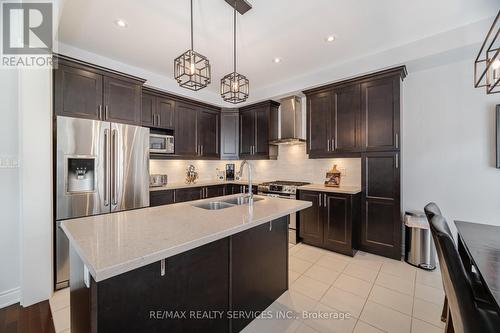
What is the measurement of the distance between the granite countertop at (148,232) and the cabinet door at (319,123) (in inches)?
76.0

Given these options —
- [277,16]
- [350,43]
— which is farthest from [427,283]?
[277,16]

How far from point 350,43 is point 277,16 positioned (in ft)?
3.71

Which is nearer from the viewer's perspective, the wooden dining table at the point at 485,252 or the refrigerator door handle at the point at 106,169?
the wooden dining table at the point at 485,252

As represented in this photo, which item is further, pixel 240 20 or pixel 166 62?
pixel 166 62

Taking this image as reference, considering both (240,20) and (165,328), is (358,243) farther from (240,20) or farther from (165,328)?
(240,20)

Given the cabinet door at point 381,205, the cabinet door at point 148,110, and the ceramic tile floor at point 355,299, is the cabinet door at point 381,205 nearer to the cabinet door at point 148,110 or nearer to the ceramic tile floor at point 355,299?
the ceramic tile floor at point 355,299

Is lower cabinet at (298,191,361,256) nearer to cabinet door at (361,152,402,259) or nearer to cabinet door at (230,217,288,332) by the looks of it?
cabinet door at (361,152,402,259)

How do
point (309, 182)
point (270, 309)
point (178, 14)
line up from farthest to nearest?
point (309, 182), point (178, 14), point (270, 309)

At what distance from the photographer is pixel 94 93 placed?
8.62ft

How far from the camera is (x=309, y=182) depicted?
13.3ft

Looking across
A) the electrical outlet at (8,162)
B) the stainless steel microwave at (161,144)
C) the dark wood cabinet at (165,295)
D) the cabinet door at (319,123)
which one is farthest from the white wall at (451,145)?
→ the electrical outlet at (8,162)

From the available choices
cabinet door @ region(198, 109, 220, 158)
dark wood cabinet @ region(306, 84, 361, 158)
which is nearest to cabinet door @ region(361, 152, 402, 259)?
dark wood cabinet @ region(306, 84, 361, 158)

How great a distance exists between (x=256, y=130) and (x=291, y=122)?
0.78 metres

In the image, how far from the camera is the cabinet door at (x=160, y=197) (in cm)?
321
